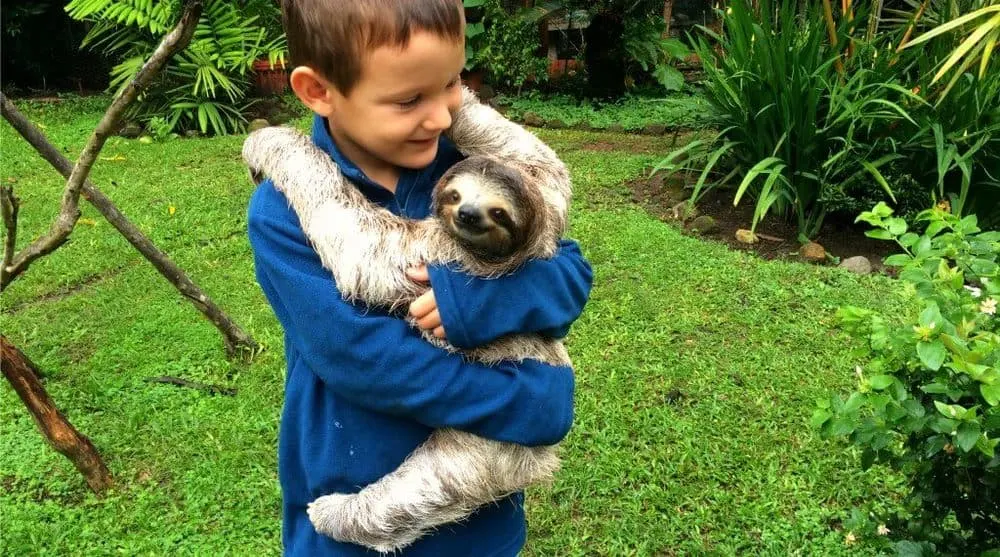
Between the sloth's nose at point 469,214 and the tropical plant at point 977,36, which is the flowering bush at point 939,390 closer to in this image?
the sloth's nose at point 469,214

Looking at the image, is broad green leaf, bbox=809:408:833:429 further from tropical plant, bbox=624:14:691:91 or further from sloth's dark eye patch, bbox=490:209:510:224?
tropical plant, bbox=624:14:691:91

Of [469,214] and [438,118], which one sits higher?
[438,118]

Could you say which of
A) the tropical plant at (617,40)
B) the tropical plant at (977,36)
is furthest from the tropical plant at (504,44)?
the tropical plant at (977,36)

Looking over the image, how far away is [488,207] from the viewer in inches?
59.3

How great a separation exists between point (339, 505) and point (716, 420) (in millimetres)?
2652

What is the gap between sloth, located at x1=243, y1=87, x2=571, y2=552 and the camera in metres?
1.51

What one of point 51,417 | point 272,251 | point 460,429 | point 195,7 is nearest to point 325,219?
point 272,251

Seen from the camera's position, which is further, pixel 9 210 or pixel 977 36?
pixel 977 36

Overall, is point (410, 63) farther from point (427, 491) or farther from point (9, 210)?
point (9, 210)

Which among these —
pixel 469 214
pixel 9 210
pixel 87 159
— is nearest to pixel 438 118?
pixel 469 214

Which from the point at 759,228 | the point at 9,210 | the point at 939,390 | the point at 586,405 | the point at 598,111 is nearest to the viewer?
the point at 939,390

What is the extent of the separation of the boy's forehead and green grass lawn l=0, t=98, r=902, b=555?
1878 mm

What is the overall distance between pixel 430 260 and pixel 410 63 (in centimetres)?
41

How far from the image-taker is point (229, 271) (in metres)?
5.37
